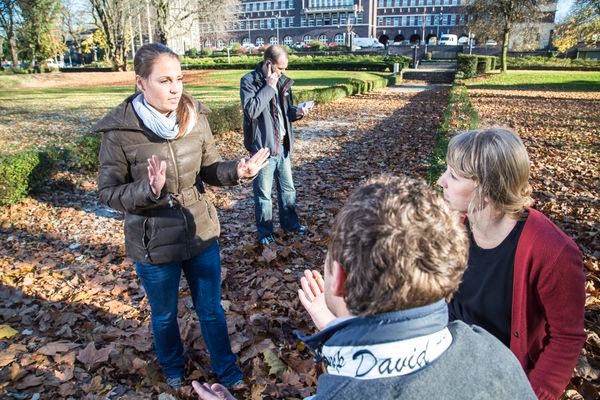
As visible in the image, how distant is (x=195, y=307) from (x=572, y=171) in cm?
755

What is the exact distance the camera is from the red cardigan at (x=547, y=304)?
172cm

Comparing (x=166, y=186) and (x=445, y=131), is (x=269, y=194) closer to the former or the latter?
(x=166, y=186)

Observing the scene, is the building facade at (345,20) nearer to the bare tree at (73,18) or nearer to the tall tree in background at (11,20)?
the bare tree at (73,18)

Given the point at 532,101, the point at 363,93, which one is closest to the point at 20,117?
the point at 363,93

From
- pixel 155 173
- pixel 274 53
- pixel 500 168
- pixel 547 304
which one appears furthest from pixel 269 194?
pixel 547 304

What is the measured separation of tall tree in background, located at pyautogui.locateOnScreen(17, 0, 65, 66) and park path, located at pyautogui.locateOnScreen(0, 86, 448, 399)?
34815mm

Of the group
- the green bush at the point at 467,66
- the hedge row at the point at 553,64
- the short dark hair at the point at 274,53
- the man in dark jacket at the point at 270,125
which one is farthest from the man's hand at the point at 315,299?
the hedge row at the point at 553,64

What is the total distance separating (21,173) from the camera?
22.4 feet

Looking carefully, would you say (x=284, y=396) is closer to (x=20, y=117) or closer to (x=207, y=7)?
(x=20, y=117)

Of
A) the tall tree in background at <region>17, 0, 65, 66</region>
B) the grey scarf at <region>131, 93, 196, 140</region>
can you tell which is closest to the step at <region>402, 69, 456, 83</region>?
the tall tree in background at <region>17, 0, 65, 66</region>

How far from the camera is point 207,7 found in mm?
38688

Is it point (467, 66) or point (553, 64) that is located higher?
point (553, 64)

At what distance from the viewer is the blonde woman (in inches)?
68.4

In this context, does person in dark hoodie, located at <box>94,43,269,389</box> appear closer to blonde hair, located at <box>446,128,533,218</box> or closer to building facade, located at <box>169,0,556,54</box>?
blonde hair, located at <box>446,128,533,218</box>
